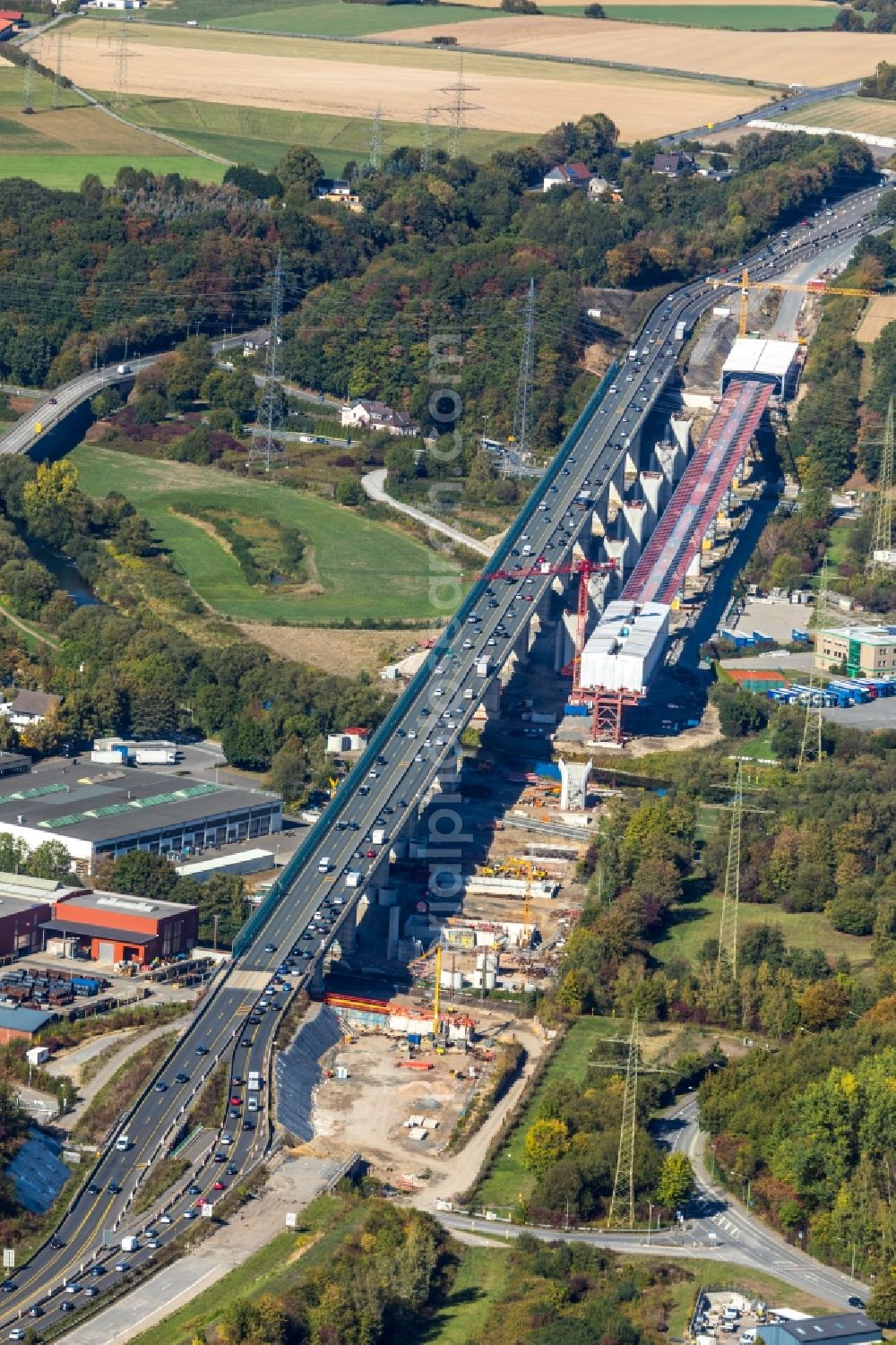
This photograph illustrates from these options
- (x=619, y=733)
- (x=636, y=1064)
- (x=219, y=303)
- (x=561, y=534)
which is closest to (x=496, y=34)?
(x=219, y=303)

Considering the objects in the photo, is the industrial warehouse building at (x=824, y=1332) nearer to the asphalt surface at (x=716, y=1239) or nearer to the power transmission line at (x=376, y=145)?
the asphalt surface at (x=716, y=1239)

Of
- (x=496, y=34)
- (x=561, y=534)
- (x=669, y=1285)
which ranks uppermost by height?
(x=496, y=34)

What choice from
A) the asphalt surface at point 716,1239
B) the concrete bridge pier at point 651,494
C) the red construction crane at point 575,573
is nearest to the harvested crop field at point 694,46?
the concrete bridge pier at point 651,494

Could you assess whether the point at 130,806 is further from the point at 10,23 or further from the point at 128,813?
the point at 10,23

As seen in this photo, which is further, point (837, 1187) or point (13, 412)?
point (13, 412)

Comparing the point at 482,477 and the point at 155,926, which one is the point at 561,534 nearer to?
the point at 482,477

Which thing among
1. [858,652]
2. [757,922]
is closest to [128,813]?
[757,922]
